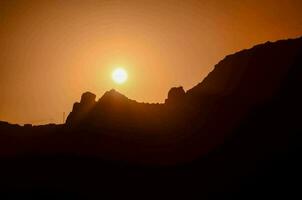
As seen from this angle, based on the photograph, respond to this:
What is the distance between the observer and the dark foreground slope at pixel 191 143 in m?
50.8

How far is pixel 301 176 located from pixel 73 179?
2796 cm

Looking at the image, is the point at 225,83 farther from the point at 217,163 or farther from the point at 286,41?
the point at 217,163

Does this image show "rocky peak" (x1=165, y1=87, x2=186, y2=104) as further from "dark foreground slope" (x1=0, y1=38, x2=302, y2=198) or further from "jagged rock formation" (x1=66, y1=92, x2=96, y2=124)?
"jagged rock formation" (x1=66, y1=92, x2=96, y2=124)

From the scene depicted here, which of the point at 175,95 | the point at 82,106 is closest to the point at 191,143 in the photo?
the point at 175,95

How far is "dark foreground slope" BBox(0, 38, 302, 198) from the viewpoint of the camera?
1999 inches

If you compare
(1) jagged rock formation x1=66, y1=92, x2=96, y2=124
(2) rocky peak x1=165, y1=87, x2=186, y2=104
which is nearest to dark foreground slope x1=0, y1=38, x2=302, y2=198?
(2) rocky peak x1=165, y1=87, x2=186, y2=104

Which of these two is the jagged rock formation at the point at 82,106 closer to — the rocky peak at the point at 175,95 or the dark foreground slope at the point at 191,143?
the dark foreground slope at the point at 191,143

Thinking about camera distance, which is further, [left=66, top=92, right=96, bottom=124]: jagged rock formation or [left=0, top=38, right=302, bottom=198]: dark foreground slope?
[left=66, top=92, right=96, bottom=124]: jagged rock formation

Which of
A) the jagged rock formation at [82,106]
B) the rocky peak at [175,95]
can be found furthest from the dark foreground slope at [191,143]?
the jagged rock formation at [82,106]

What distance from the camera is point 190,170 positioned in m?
53.6

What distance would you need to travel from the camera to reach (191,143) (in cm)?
5725

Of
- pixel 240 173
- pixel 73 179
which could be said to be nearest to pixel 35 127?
pixel 73 179

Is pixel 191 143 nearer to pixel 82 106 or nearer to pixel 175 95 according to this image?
pixel 175 95

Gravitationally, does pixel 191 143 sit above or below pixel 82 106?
below
